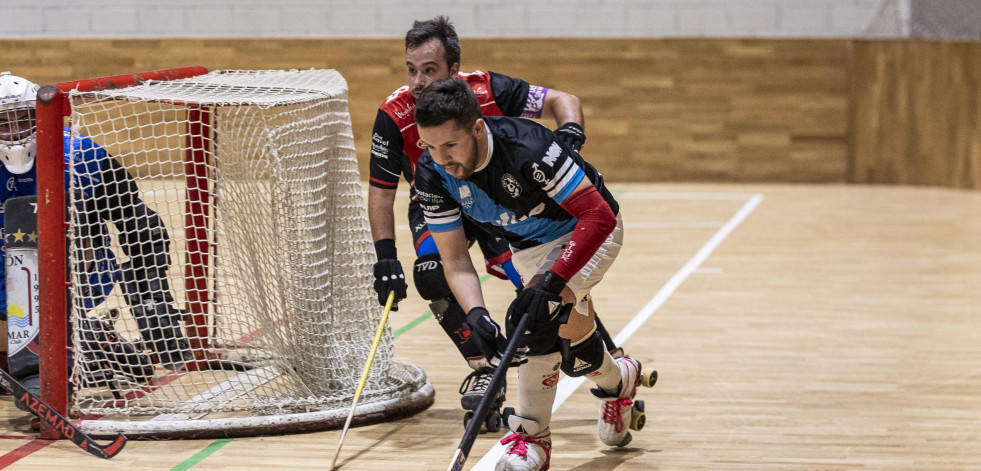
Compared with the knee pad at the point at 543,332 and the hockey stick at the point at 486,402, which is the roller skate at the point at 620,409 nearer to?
the knee pad at the point at 543,332

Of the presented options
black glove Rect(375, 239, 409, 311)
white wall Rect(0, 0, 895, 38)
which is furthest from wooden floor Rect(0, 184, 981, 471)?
white wall Rect(0, 0, 895, 38)

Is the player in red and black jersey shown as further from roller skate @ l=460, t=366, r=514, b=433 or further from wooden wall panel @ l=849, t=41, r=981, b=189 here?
wooden wall panel @ l=849, t=41, r=981, b=189

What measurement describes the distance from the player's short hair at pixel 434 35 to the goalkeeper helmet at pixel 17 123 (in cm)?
156

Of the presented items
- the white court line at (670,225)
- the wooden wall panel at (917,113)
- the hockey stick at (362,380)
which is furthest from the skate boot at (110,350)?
the wooden wall panel at (917,113)

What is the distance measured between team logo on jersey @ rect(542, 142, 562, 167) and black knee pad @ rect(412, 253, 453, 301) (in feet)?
3.88

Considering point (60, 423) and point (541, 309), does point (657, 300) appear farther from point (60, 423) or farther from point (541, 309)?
point (60, 423)

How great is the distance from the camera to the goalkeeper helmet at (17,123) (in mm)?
4395

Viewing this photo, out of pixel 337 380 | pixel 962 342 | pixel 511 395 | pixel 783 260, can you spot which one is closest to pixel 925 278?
pixel 783 260

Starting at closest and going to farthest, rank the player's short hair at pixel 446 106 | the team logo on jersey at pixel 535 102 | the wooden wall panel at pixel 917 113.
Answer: the player's short hair at pixel 446 106, the team logo on jersey at pixel 535 102, the wooden wall panel at pixel 917 113

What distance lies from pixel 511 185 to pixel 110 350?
201 cm

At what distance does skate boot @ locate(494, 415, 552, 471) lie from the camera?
12.0 feet

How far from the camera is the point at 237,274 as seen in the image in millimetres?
4699

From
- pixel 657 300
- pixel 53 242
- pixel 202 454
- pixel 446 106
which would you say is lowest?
pixel 657 300

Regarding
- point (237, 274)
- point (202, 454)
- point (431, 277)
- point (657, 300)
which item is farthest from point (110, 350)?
point (657, 300)
